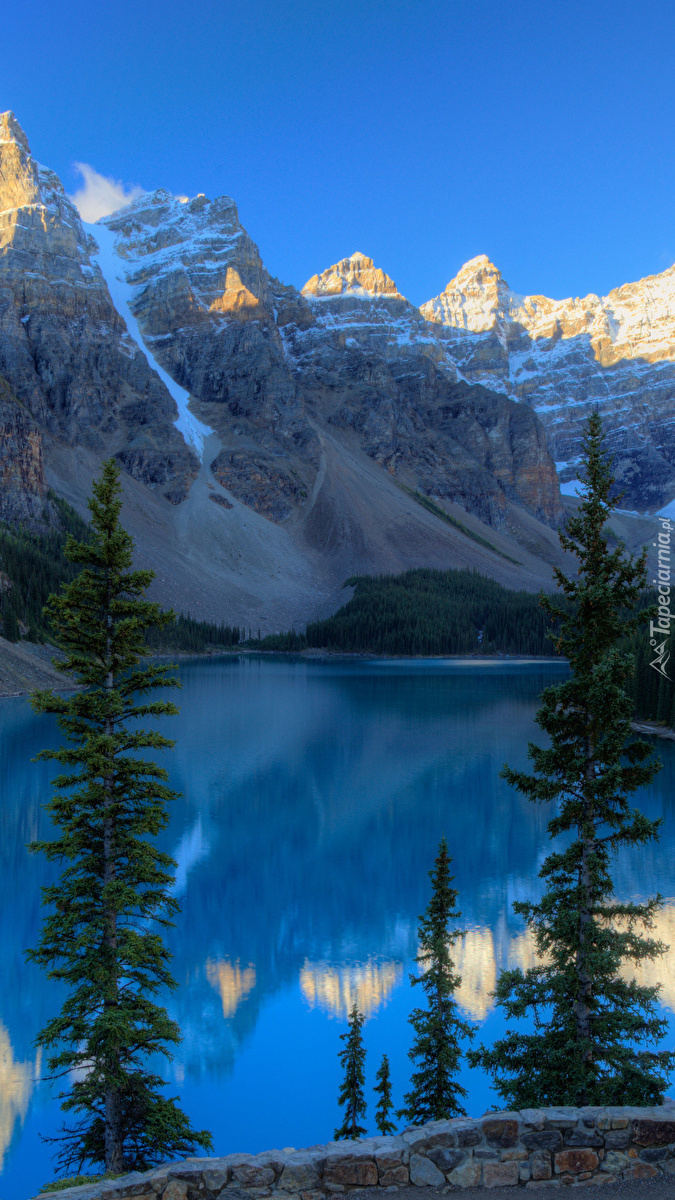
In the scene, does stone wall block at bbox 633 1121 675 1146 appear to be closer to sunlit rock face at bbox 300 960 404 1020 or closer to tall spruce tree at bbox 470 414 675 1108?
tall spruce tree at bbox 470 414 675 1108

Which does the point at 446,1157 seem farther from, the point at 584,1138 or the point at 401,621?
the point at 401,621

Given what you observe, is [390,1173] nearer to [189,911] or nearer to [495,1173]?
[495,1173]

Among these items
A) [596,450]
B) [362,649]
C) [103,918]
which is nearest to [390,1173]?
[103,918]

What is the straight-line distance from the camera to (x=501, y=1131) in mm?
7691

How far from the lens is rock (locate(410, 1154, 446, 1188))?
24.4 feet

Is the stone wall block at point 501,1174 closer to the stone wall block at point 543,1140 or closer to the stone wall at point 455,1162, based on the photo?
the stone wall at point 455,1162

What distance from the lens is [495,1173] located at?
7480 mm

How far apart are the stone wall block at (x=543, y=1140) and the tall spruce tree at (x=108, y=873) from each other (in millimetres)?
5819

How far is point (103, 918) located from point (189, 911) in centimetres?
1407

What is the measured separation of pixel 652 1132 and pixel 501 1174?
65.1 inches

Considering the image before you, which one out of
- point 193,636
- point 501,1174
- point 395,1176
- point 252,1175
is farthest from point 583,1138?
point 193,636

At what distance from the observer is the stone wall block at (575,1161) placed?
754cm

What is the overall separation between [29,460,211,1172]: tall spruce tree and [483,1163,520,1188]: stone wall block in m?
5.54

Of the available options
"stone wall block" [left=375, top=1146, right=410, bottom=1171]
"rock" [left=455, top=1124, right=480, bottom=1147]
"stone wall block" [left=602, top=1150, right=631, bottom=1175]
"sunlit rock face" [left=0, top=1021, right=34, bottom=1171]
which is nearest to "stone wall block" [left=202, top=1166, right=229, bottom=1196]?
"stone wall block" [left=375, top=1146, right=410, bottom=1171]
